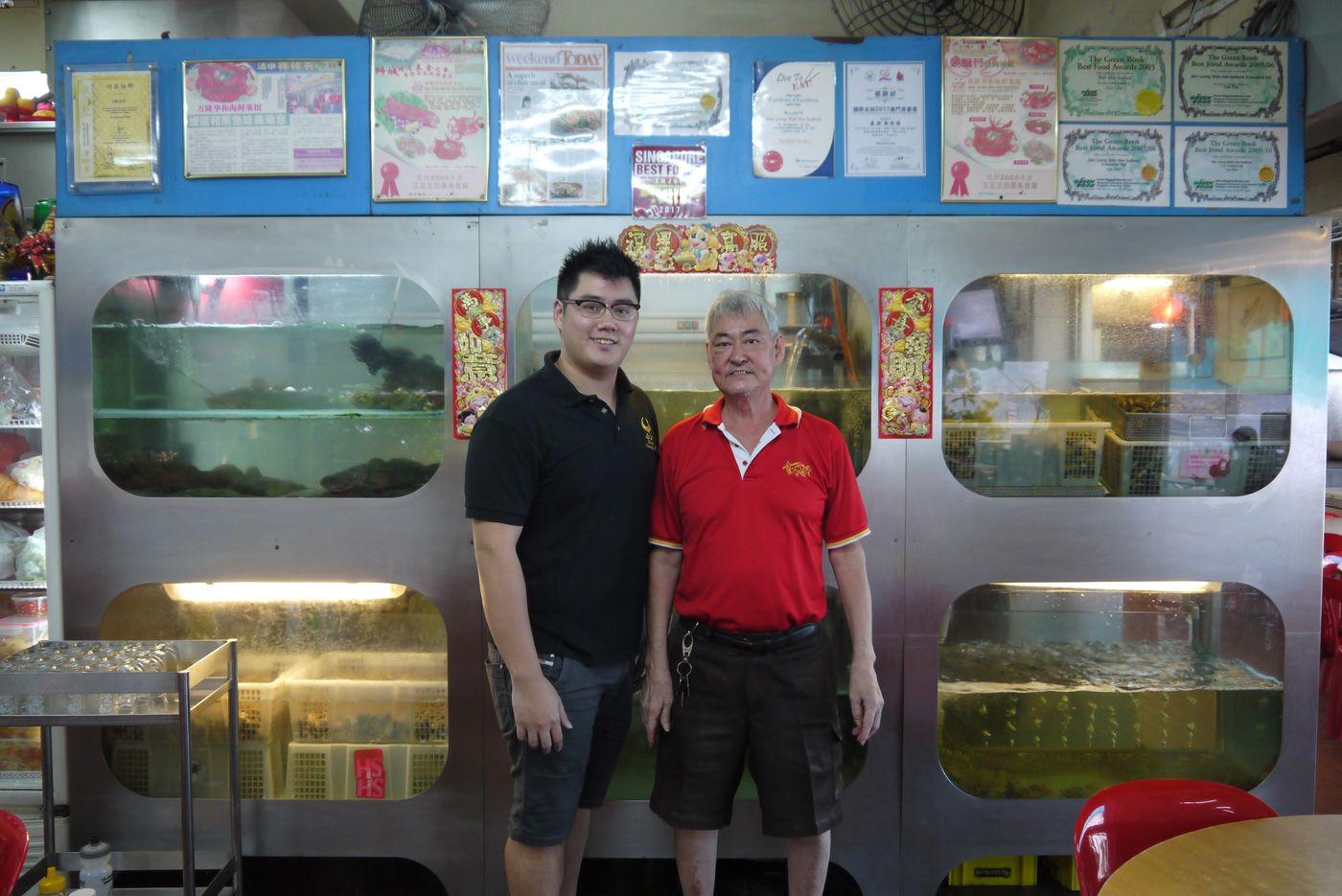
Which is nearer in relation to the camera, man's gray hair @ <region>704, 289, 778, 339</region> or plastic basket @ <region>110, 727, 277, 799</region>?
man's gray hair @ <region>704, 289, 778, 339</region>

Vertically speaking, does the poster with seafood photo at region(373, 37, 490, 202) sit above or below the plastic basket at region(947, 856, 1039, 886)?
above

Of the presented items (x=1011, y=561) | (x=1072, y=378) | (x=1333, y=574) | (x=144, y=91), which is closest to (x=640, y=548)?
(x=1011, y=561)

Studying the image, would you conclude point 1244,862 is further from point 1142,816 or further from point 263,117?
point 263,117

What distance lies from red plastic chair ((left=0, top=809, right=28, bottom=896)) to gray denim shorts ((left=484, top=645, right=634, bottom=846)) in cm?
105

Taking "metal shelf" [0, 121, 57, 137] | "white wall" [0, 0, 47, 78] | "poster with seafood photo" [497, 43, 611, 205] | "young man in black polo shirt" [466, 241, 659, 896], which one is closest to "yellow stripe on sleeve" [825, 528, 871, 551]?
"young man in black polo shirt" [466, 241, 659, 896]

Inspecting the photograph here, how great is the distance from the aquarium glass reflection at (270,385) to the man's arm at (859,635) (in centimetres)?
157

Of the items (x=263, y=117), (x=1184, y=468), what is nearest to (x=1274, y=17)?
(x=1184, y=468)

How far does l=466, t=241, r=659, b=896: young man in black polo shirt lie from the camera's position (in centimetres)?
206

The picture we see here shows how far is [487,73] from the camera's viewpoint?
9.30 feet

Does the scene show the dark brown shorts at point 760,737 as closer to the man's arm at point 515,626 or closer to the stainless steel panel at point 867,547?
the man's arm at point 515,626

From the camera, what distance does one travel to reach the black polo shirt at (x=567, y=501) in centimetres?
207

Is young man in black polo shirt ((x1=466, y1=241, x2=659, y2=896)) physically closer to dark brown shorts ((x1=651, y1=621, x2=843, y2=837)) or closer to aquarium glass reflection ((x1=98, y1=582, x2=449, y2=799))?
dark brown shorts ((x1=651, y1=621, x2=843, y2=837))

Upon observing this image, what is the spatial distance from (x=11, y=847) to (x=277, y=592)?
54.7 inches

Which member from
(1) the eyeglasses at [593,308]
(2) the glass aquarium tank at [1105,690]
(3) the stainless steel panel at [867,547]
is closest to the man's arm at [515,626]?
(1) the eyeglasses at [593,308]
